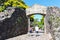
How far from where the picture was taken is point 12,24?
6.61m

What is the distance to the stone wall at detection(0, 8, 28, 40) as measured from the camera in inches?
242

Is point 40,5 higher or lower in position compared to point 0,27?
higher

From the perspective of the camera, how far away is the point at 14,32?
6809mm

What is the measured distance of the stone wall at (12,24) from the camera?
6.15 meters

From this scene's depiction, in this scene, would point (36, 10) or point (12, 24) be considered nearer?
point (12, 24)

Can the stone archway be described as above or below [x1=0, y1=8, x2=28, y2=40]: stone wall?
above

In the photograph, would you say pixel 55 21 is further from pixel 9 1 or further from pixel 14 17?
pixel 9 1

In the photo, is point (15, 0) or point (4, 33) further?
point (15, 0)

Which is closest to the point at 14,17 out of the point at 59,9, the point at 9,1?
the point at 59,9

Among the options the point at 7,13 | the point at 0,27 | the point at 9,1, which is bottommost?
the point at 0,27

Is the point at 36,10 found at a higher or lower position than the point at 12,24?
higher

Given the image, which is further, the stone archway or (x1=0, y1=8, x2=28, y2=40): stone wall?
the stone archway

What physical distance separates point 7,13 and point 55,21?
97.7 inches

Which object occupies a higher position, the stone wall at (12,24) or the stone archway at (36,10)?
the stone archway at (36,10)
